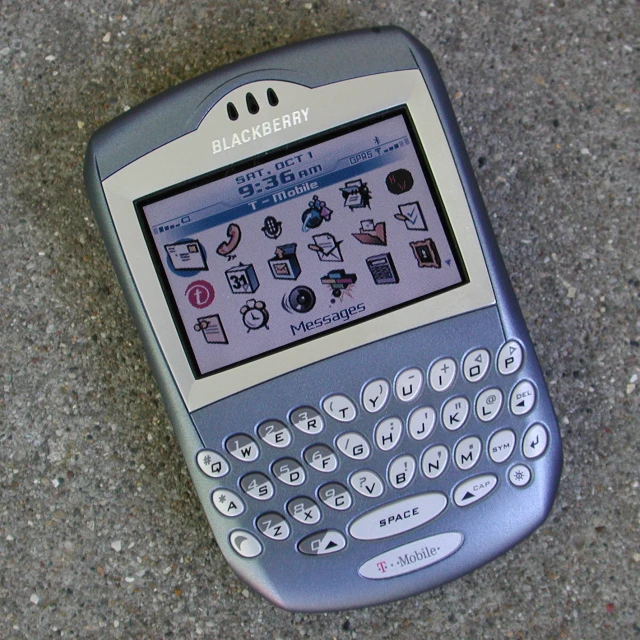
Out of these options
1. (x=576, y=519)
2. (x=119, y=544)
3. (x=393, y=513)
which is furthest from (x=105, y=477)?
(x=576, y=519)

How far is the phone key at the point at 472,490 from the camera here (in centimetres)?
43

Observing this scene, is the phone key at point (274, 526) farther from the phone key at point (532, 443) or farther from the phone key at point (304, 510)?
the phone key at point (532, 443)

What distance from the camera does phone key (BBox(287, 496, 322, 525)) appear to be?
1.41 feet

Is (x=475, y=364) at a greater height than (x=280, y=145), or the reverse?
(x=280, y=145)

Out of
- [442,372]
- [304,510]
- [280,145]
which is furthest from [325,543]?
[280,145]

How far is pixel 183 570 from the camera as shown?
0.47 m

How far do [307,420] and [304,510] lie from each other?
55mm

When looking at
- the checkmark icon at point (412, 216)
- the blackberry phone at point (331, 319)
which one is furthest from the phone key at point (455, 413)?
the checkmark icon at point (412, 216)

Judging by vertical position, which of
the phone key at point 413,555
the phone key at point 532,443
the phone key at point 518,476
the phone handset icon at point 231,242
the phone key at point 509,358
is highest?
the phone handset icon at point 231,242

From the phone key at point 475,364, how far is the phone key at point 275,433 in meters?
0.11

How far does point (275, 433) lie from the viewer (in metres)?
0.43

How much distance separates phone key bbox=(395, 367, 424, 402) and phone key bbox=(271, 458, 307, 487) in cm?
7

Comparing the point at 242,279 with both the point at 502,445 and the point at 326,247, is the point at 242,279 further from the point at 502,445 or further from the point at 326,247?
the point at 502,445

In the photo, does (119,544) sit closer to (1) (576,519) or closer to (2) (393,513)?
(2) (393,513)
